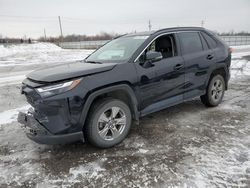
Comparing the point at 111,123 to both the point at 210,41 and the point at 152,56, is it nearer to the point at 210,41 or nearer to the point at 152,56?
the point at 152,56

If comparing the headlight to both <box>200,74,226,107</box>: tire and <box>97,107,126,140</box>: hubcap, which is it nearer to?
<box>97,107,126,140</box>: hubcap

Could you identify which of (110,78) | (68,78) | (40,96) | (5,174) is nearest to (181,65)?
(110,78)

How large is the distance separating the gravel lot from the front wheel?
1.47 feet

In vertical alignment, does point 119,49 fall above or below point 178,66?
above

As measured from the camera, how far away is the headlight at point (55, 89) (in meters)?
2.95

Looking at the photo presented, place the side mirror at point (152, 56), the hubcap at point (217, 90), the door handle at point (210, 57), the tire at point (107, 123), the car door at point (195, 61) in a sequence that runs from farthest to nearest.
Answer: the hubcap at point (217, 90)
the door handle at point (210, 57)
the car door at point (195, 61)
the side mirror at point (152, 56)
the tire at point (107, 123)

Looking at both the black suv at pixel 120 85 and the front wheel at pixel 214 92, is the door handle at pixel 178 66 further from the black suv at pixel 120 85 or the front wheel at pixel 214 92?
the front wheel at pixel 214 92

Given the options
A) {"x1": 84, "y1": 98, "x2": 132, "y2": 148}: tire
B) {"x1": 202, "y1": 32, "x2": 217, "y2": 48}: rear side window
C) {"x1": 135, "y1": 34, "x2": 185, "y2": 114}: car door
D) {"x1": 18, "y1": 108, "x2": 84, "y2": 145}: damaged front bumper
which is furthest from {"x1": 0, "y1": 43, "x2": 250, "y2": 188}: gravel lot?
{"x1": 202, "y1": 32, "x2": 217, "y2": 48}: rear side window

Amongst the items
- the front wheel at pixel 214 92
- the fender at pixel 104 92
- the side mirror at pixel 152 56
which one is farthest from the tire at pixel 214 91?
the fender at pixel 104 92

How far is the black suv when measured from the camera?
9.90 feet

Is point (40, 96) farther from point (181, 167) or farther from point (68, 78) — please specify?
point (181, 167)

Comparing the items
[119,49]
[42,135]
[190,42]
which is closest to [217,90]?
[190,42]

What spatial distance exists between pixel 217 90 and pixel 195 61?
3.87ft

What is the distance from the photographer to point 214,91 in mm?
5195
